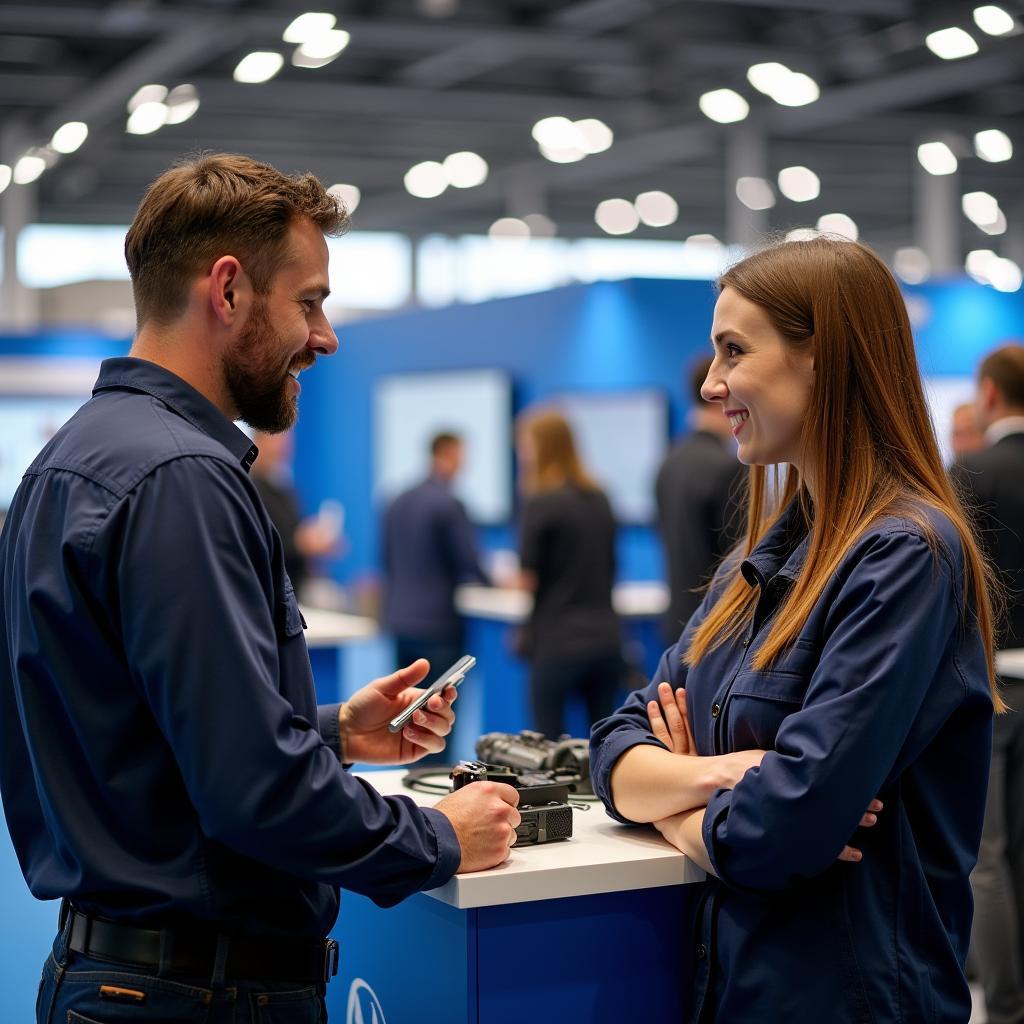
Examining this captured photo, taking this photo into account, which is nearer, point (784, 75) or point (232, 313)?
point (232, 313)

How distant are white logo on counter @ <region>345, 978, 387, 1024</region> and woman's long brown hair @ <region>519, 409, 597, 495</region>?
363cm

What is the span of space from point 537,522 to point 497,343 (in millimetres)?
3640

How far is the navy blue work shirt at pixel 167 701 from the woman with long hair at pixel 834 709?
433mm

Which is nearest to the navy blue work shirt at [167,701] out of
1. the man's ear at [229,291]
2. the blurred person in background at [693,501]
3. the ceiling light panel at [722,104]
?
the man's ear at [229,291]

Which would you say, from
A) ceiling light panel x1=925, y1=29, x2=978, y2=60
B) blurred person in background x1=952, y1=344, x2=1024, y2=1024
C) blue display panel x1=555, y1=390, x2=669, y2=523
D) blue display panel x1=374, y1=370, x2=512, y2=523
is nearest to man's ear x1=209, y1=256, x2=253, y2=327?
blurred person in background x1=952, y1=344, x2=1024, y2=1024

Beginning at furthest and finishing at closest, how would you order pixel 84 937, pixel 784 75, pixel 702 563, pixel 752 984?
1. pixel 784 75
2. pixel 702 563
3. pixel 752 984
4. pixel 84 937

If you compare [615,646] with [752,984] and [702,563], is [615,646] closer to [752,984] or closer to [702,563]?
[702,563]

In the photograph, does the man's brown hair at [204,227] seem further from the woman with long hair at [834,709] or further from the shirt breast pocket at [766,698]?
the shirt breast pocket at [766,698]

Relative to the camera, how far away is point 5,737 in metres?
1.73

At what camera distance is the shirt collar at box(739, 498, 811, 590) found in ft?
6.40

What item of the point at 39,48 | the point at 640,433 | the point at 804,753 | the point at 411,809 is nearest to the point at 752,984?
the point at 804,753

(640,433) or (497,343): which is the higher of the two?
(497,343)

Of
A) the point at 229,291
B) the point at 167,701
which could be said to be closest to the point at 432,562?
the point at 229,291

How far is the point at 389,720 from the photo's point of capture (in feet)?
7.14
